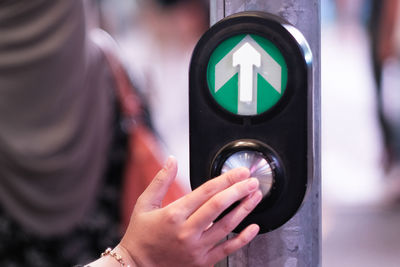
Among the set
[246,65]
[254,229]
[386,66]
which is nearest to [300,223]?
[254,229]

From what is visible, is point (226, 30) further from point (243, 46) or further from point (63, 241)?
point (63, 241)

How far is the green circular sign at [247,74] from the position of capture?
2.06 feet

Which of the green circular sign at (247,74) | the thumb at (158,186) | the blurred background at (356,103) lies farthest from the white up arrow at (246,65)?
the blurred background at (356,103)

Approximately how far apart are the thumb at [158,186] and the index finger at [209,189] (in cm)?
6

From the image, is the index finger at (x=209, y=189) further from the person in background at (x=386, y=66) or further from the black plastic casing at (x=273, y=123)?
the person in background at (x=386, y=66)

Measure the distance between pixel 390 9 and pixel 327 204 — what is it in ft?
4.20

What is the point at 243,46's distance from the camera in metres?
0.63

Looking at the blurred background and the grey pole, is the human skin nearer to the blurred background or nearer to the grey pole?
the grey pole

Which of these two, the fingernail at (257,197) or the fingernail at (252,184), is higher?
the fingernail at (252,184)

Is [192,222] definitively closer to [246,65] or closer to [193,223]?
[193,223]

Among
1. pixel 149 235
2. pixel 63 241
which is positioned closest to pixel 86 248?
pixel 63 241

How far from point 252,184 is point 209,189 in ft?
0.14

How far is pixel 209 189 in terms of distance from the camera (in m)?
0.63

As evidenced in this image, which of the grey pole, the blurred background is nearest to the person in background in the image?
the blurred background
